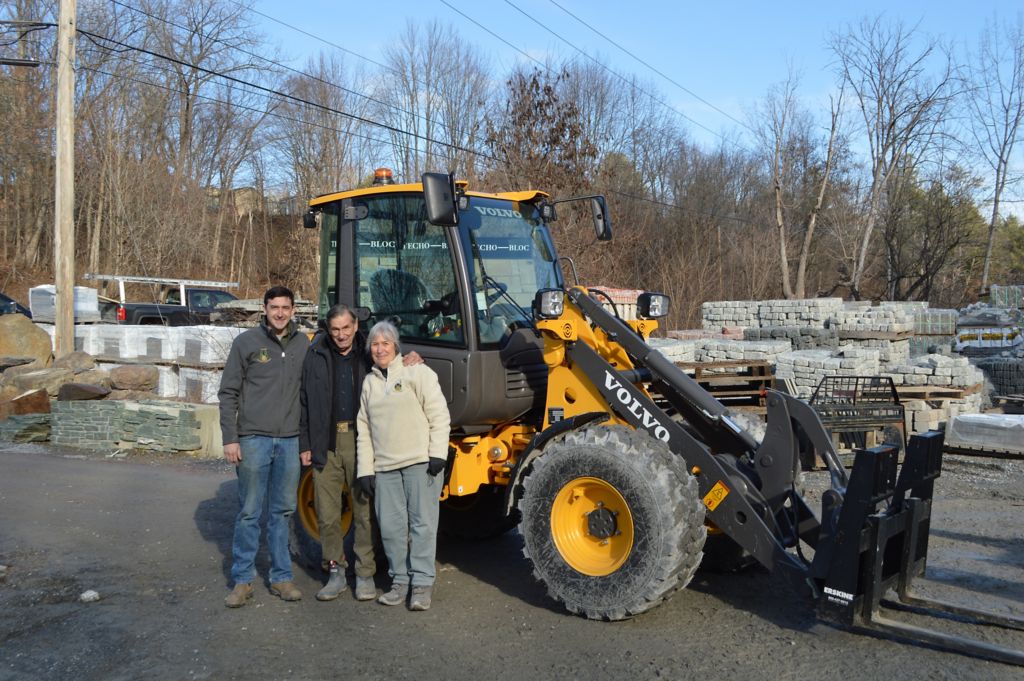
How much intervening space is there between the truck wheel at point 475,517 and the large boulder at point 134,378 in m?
9.17

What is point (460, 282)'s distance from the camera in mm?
5812

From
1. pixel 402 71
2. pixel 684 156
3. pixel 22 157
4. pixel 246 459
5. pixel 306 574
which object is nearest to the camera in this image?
pixel 246 459

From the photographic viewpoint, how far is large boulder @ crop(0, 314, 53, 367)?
16.7 metres

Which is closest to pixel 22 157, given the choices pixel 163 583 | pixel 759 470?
pixel 163 583

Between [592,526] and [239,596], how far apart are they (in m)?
2.25

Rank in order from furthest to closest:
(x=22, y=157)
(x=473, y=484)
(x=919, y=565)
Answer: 1. (x=22, y=157)
2. (x=473, y=484)
3. (x=919, y=565)

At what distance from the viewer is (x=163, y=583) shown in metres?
6.21

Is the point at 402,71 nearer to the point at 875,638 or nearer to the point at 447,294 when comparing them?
the point at 447,294

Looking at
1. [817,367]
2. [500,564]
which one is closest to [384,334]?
[500,564]

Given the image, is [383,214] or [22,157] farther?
[22,157]

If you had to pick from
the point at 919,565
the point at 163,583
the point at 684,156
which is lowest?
the point at 163,583

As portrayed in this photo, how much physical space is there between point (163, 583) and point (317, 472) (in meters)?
1.48

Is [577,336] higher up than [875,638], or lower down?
higher up

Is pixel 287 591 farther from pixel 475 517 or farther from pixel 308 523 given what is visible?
pixel 475 517
